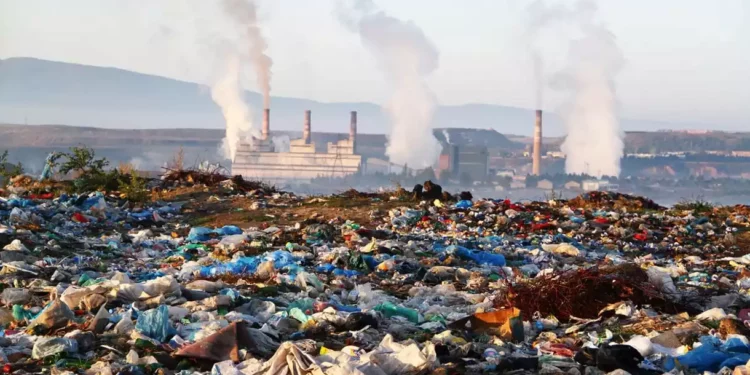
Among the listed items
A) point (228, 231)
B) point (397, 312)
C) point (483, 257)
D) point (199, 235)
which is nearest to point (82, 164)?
point (228, 231)

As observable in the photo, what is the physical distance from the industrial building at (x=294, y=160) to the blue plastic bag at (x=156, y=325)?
264ft

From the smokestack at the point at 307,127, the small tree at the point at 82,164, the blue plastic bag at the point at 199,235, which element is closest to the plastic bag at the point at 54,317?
the blue plastic bag at the point at 199,235

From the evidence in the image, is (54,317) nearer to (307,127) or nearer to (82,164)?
(82,164)

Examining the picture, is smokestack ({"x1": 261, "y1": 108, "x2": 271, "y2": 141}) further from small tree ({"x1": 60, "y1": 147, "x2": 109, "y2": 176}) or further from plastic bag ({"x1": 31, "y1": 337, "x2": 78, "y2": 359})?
plastic bag ({"x1": 31, "y1": 337, "x2": 78, "y2": 359})

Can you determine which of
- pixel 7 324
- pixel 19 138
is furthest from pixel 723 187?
pixel 7 324

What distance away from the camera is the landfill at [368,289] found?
13.3ft

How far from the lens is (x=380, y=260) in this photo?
7.59 meters

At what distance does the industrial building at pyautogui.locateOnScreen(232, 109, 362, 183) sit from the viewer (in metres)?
87.9

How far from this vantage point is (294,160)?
91562mm

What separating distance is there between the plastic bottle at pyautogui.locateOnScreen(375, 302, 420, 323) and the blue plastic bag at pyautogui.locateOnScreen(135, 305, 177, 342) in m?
1.29

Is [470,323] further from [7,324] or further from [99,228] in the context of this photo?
[99,228]

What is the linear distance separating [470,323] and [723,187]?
372 feet

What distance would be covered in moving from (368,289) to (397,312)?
950 mm

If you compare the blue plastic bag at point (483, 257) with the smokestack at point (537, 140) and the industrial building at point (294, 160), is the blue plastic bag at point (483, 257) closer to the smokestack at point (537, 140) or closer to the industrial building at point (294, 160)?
the industrial building at point (294, 160)
